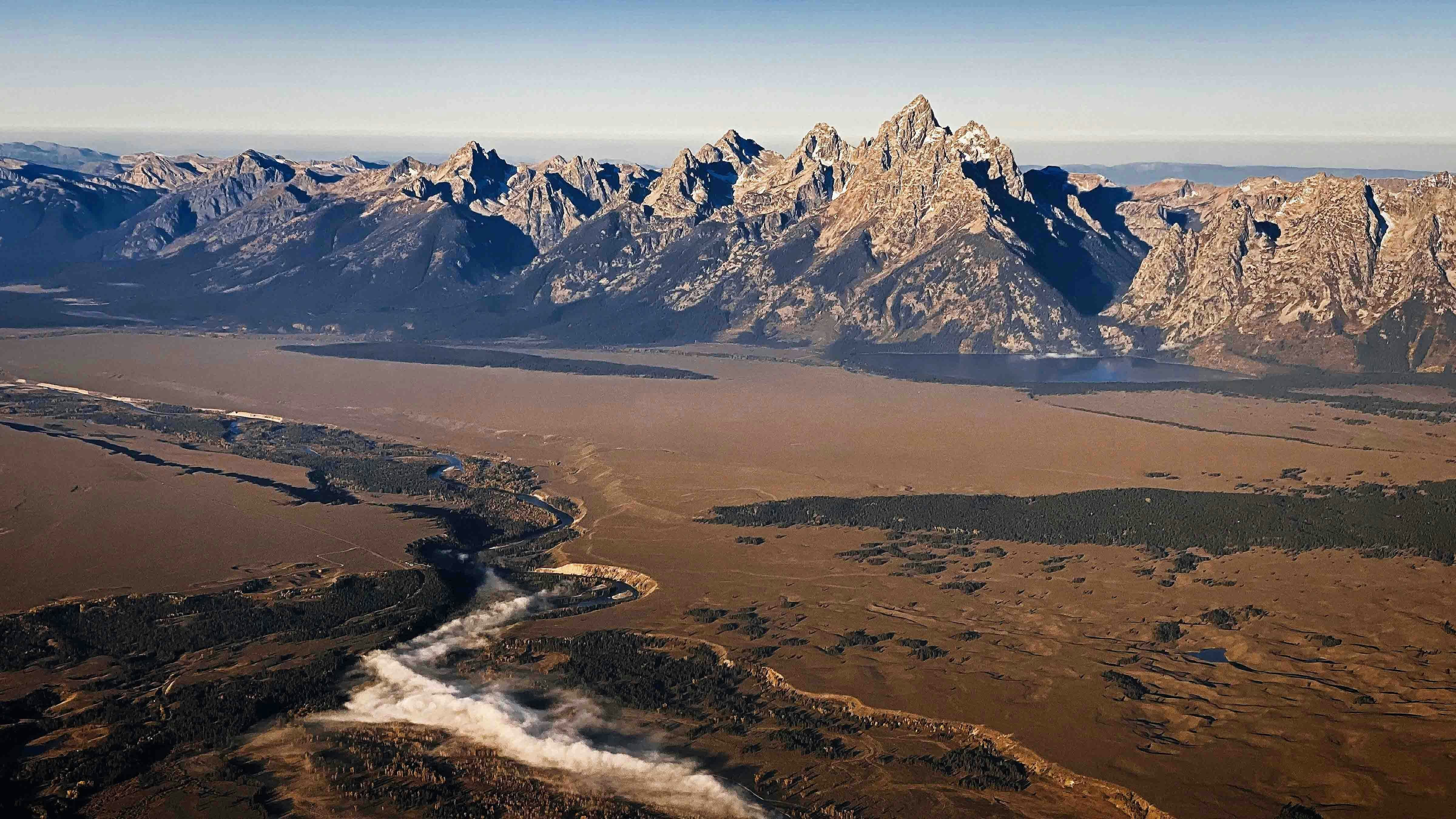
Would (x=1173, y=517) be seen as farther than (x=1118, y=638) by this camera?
Yes

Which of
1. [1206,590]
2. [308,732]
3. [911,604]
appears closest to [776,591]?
[911,604]

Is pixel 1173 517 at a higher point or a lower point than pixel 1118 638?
lower

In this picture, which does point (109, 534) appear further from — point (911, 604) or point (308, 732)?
point (911, 604)

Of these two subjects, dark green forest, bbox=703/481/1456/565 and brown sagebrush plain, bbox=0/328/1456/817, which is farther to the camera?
dark green forest, bbox=703/481/1456/565

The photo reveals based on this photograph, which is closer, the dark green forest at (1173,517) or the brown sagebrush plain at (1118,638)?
the brown sagebrush plain at (1118,638)

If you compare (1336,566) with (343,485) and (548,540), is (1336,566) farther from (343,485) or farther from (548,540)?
(343,485)

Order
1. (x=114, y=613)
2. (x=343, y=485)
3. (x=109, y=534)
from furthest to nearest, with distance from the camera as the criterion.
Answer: (x=343, y=485) → (x=109, y=534) → (x=114, y=613)

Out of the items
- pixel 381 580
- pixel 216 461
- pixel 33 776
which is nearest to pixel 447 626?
pixel 381 580

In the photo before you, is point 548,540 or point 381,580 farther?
point 548,540

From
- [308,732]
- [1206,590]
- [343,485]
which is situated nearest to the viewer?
[308,732]
